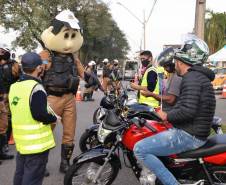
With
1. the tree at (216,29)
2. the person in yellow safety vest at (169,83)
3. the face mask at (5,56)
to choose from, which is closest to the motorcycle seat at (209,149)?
the person in yellow safety vest at (169,83)

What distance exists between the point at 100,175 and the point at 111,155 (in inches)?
11.3

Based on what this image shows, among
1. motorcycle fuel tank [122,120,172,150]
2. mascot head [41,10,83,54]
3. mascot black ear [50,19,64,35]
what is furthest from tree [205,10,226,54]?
motorcycle fuel tank [122,120,172,150]

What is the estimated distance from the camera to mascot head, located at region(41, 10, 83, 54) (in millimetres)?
6246

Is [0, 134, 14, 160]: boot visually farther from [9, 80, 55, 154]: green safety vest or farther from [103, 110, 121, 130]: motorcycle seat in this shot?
[9, 80, 55, 154]: green safety vest

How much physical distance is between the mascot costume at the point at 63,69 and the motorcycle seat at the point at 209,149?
221 centimetres

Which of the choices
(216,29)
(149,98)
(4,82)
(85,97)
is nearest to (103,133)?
(149,98)

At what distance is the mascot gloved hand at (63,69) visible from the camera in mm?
6215

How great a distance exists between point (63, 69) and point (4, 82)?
5.69ft

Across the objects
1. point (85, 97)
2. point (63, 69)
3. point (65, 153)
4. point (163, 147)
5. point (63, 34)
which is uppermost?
point (63, 34)

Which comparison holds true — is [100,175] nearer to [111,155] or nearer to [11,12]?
[111,155]

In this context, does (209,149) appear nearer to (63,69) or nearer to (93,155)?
(93,155)

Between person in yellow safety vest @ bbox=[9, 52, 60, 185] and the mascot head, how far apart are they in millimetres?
1668

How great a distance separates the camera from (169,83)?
596 centimetres

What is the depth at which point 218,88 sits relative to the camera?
25.9 m
